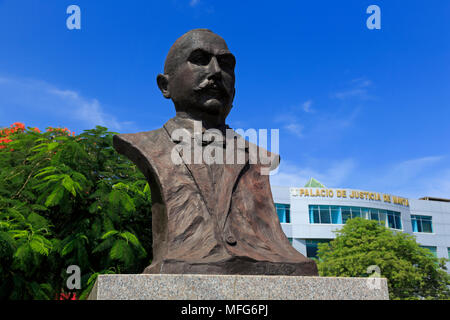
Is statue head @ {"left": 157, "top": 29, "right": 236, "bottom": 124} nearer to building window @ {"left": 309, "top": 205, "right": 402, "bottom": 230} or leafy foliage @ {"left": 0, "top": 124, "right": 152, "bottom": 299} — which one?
leafy foliage @ {"left": 0, "top": 124, "right": 152, "bottom": 299}

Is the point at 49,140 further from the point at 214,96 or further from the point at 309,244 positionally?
the point at 309,244

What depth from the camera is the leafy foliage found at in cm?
525

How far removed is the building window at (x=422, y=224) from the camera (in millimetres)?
31891

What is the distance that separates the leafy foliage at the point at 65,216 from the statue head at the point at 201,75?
6.84 feet

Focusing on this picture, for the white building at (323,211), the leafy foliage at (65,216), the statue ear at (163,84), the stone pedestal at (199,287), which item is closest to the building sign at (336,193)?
the white building at (323,211)

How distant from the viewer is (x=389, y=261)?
1898cm

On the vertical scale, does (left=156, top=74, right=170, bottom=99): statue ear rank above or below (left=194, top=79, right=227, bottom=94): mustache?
above

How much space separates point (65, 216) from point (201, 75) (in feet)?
11.0

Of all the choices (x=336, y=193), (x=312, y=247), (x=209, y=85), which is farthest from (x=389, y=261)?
(x=209, y=85)

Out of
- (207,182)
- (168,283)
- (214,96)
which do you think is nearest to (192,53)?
(214,96)

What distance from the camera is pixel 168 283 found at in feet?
9.34

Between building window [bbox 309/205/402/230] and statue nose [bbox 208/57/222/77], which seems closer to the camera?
statue nose [bbox 208/57/222/77]

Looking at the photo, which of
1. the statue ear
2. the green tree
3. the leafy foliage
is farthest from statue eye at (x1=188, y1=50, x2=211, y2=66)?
the green tree

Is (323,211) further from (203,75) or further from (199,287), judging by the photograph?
(199,287)
